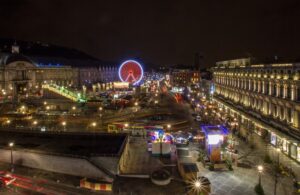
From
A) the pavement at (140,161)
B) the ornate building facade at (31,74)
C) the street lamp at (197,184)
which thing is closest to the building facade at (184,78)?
the ornate building facade at (31,74)

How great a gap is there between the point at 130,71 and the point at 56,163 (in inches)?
2948

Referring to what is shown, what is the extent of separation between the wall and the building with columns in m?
22.7

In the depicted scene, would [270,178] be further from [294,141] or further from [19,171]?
[19,171]

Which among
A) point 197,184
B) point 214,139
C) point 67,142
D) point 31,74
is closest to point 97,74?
point 31,74

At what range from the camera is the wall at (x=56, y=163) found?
88.9ft

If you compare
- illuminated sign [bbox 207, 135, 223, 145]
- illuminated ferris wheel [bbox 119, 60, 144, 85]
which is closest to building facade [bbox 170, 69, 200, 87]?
illuminated ferris wheel [bbox 119, 60, 144, 85]

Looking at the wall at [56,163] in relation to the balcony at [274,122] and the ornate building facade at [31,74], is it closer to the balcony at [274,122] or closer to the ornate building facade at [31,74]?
the balcony at [274,122]

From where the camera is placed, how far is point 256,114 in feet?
147

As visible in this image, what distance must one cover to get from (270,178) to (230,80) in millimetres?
36412

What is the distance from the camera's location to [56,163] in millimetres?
28625

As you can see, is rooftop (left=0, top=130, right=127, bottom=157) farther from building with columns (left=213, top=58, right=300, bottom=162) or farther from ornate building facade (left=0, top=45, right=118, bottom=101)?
ornate building facade (left=0, top=45, right=118, bottom=101)

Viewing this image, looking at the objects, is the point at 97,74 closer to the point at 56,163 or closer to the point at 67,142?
the point at 67,142

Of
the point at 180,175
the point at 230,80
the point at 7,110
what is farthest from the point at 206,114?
the point at 7,110

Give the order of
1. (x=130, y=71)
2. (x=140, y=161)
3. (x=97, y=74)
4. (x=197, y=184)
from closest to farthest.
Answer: (x=197, y=184)
(x=140, y=161)
(x=130, y=71)
(x=97, y=74)
